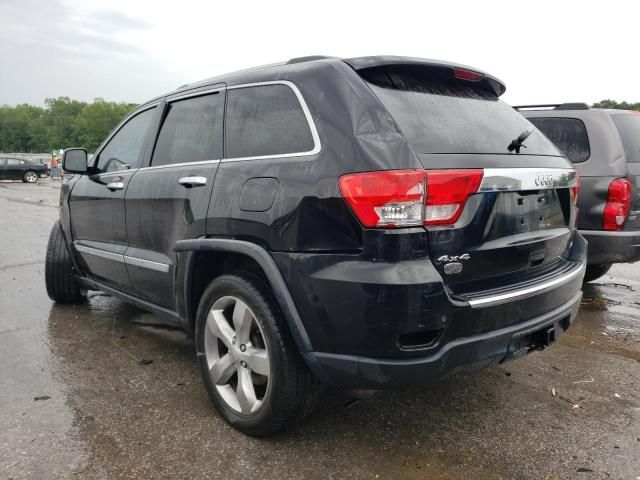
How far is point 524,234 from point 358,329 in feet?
3.18

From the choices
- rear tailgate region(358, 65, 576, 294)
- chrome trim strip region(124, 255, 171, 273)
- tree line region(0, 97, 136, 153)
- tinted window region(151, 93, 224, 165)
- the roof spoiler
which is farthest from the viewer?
tree line region(0, 97, 136, 153)

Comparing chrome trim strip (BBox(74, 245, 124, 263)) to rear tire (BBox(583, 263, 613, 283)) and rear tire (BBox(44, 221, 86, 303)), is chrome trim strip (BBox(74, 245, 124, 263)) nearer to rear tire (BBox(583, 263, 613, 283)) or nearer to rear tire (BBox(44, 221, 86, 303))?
rear tire (BBox(44, 221, 86, 303))

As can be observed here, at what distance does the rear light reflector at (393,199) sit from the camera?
2059 millimetres

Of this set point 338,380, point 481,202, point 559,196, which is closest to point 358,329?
point 338,380

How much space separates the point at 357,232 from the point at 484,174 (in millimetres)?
617

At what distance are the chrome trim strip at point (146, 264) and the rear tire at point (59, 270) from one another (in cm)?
141

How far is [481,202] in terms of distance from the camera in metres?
2.21

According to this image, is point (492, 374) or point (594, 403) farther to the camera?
point (492, 374)

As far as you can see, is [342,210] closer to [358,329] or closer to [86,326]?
[358,329]

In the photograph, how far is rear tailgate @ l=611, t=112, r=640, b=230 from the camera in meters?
4.45

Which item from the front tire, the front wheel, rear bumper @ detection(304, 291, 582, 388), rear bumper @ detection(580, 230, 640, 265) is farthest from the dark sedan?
rear bumper @ detection(304, 291, 582, 388)

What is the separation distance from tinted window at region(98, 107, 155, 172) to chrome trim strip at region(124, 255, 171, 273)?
653 mm

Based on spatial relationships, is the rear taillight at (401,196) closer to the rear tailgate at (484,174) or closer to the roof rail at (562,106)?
the rear tailgate at (484,174)

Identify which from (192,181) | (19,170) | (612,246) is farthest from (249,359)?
(19,170)
